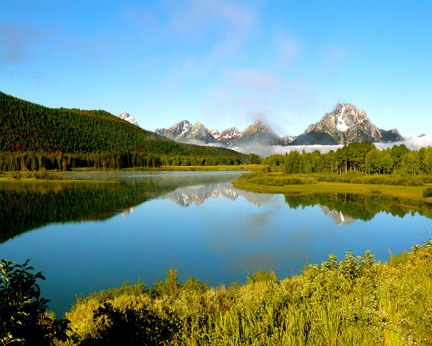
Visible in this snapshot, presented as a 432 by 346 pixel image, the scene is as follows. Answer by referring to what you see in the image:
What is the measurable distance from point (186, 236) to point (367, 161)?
105m

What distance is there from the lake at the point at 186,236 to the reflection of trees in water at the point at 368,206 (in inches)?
5.9

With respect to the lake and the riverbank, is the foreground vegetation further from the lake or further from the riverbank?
the riverbank

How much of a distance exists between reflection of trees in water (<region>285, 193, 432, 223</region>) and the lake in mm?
150

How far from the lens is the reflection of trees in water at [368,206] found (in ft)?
139

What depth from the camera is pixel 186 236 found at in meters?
31.4

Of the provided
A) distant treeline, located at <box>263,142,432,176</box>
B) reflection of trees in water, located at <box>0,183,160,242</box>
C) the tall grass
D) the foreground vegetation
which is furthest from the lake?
distant treeline, located at <box>263,142,432,176</box>

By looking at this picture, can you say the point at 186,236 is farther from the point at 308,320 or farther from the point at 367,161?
the point at 367,161

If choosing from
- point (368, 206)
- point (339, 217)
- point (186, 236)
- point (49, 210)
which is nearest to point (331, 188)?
point (368, 206)

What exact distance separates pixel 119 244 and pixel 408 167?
356 ft

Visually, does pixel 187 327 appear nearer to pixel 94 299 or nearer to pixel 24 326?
pixel 24 326

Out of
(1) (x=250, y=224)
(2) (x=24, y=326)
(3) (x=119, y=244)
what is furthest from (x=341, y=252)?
(2) (x=24, y=326)

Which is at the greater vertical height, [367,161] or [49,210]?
[367,161]

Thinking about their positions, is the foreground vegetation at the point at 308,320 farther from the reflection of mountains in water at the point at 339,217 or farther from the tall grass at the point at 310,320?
the reflection of mountains in water at the point at 339,217

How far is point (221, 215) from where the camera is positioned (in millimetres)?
44188
